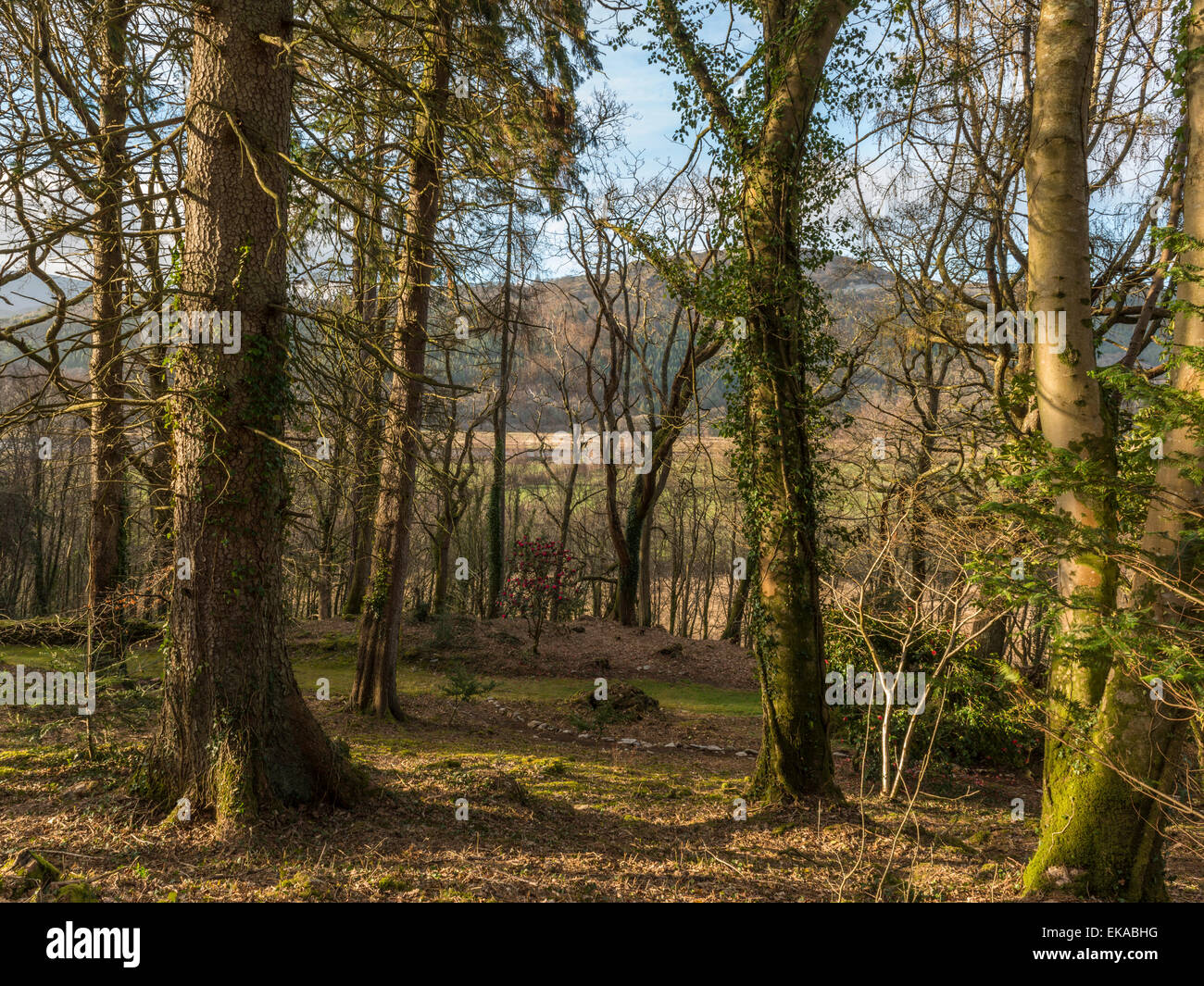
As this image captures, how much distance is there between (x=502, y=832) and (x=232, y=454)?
310cm

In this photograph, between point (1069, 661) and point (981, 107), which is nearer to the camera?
point (1069, 661)

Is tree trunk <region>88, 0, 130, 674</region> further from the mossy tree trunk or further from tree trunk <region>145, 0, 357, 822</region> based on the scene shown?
the mossy tree trunk

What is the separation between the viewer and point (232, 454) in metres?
4.50

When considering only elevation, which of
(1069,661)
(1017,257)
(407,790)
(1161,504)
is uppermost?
(1017,257)

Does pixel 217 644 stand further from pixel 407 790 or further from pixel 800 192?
pixel 800 192

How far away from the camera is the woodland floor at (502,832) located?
3988 mm
